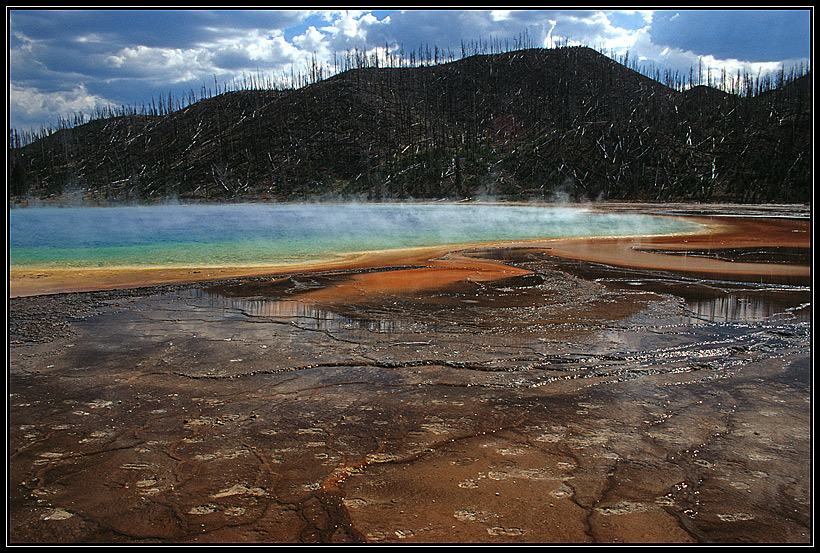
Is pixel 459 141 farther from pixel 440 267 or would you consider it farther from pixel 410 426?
pixel 410 426

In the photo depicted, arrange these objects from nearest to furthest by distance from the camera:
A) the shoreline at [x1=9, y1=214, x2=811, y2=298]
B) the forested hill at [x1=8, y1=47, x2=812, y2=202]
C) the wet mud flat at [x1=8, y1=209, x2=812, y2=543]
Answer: the wet mud flat at [x1=8, y1=209, x2=812, y2=543] < the shoreline at [x1=9, y1=214, x2=811, y2=298] < the forested hill at [x1=8, y1=47, x2=812, y2=202]

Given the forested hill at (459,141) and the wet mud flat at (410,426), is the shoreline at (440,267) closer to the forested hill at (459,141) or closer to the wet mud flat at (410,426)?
the wet mud flat at (410,426)

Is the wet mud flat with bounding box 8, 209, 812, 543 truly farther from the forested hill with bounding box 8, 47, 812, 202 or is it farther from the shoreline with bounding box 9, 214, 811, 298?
the forested hill with bounding box 8, 47, 812, 202

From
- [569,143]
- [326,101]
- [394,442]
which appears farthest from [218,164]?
[394,442]

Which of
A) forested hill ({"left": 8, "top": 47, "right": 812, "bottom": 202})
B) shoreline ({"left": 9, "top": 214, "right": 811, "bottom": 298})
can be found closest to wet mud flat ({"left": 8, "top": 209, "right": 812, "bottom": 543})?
shoreline ({"left": 9, "top": 214, "right": 811, "bottom": 298})

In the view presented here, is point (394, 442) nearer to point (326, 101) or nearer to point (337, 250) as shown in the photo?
point (337, 250)

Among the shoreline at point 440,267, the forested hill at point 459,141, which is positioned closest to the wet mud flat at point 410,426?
the shoreline at point 440,267

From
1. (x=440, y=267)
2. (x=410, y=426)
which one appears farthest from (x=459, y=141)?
(x=410, y=426)

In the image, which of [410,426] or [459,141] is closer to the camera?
[410,426]
